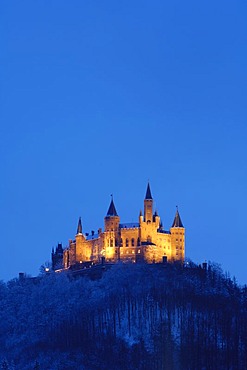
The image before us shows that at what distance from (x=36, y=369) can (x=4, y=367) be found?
7418mm

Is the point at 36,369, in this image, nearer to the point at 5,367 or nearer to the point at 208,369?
the point at 5,367

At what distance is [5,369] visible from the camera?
18100cm

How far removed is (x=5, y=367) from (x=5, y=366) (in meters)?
0.39

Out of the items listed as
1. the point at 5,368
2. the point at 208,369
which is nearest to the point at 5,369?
the point at 5,368

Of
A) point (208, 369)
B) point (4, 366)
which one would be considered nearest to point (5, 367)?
point (4, 366)

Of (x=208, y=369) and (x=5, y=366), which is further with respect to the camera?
(x=208, y=369)

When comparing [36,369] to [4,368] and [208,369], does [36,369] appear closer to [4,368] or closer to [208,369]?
[4,368]

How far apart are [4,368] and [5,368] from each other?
1.28ft

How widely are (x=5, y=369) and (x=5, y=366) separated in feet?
2.66

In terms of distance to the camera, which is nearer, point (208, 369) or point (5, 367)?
point (5, 367)

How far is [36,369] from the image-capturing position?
18725 centimetres

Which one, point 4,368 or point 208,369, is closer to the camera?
point 4,368

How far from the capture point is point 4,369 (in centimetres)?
18075

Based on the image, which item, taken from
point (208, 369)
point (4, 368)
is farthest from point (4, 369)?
point (208, 369)
